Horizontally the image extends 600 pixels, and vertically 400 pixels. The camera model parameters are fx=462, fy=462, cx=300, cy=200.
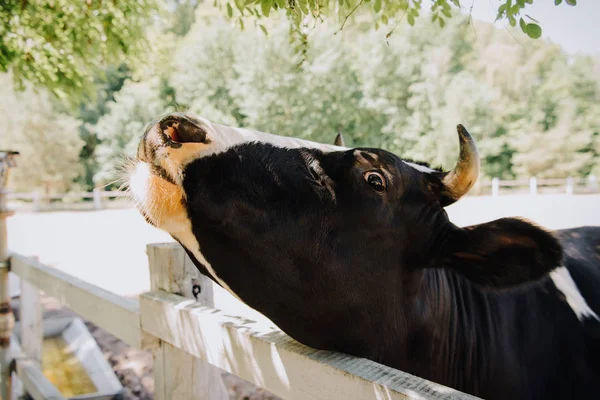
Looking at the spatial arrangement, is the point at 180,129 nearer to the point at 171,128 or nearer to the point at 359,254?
the point at 171,128

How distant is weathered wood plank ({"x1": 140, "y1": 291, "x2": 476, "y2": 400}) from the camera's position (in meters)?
1.10

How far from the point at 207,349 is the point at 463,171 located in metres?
1.13

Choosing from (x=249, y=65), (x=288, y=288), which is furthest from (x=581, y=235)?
(x=249, y=65)

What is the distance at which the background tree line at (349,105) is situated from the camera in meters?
29.2

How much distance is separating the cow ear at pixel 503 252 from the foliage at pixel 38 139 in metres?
33.9

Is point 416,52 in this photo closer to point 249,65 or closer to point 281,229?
point 249,65

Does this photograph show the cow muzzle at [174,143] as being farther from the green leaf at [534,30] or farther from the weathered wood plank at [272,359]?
the green leaf at [534,30]

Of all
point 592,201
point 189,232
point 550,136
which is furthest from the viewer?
point 550,136

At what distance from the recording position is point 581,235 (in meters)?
3.18

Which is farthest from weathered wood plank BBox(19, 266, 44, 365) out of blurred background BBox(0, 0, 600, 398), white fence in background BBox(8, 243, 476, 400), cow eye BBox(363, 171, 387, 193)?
blurred background BBox(0, 0, 600, 398)

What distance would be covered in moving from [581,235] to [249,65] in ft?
91.0

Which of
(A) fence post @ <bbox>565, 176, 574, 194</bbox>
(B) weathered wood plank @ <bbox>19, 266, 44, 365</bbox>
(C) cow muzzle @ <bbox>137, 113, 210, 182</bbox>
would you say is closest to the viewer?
(C) cow muzzle @ <bbox>137, 113, 210, 182</bbox>

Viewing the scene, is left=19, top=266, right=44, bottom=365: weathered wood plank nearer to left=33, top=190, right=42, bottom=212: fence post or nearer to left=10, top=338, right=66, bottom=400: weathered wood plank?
left=10, top=338, right=66, bottom=400: weathered wood plank

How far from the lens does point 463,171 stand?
1.66 m
